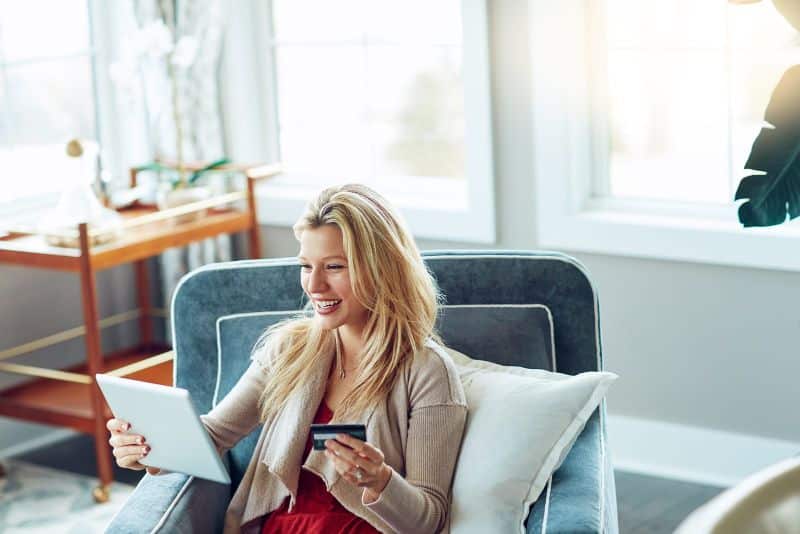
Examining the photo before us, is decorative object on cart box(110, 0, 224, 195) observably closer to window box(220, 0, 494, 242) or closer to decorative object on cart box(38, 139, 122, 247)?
window box(220, 0, 494, 242)

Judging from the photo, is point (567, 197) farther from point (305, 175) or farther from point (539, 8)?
point (305, 175)

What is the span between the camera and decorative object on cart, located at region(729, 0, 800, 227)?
269cm

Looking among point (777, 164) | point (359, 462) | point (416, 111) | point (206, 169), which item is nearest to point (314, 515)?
point (359, 462)

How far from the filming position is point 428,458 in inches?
88.2

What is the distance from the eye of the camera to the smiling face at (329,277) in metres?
2.33

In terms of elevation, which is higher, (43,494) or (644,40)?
(644,40)

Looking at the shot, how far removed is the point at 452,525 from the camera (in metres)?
2.24

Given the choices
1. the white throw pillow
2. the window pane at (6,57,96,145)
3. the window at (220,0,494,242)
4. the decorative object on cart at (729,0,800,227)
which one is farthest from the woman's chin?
the window pane at (6,57,96,145)

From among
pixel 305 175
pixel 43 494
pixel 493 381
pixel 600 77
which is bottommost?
pixel 43 494

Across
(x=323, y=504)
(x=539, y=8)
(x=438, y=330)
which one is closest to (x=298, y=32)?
(x=539, y=8)

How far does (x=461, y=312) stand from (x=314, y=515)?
21.2 inches

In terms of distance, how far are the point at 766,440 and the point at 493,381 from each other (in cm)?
148

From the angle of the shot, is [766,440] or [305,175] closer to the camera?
[766,440]

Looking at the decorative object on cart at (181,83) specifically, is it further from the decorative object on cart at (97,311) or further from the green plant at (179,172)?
the decorative object on cart at (97,311)
